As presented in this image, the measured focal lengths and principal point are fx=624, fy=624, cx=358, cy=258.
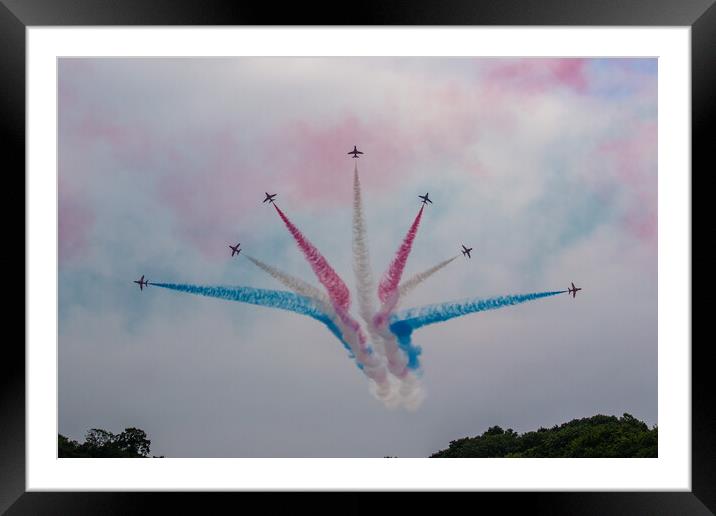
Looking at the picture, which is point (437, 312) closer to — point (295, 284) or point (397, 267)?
point (397, 267)

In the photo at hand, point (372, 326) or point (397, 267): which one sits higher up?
point (397, 267)

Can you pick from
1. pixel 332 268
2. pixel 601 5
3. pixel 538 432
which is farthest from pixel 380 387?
pixel 601 5

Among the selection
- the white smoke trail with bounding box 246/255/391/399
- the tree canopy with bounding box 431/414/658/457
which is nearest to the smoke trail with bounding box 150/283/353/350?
the white smoke trail with bounding box 246/255/391/399

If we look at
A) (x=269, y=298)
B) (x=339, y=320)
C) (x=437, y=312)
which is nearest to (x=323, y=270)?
(x=339, y=320)

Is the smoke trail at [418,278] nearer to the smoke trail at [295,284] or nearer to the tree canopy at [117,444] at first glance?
the smoke trail at [295,284]

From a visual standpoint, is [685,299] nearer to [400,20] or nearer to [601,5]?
[601,5]

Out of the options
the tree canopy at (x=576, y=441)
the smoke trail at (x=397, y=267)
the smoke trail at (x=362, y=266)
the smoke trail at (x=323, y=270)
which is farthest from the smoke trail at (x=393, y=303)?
the tree canopy at (x=576, y=441)
